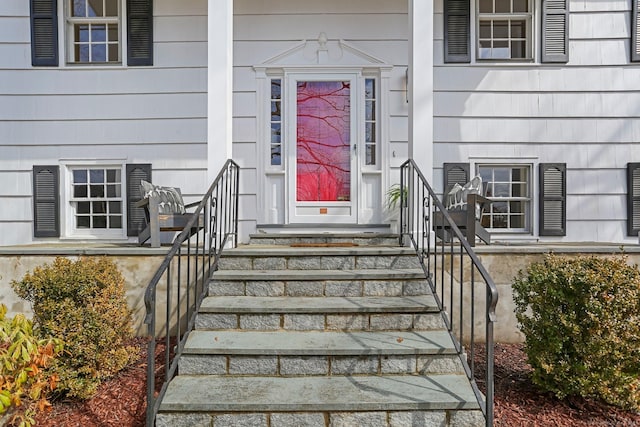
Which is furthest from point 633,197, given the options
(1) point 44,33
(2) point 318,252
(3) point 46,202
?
(1) point 44,33

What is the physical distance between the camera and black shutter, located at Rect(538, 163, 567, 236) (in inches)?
203

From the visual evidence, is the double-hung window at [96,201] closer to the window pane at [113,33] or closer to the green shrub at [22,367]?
the window pane at [113,33]

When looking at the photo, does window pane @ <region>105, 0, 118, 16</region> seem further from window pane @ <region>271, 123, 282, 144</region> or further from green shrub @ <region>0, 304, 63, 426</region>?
green shrub @ <region>0, 304, 63, 426</region>

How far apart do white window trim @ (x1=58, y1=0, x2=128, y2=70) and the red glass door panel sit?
2.19 meters

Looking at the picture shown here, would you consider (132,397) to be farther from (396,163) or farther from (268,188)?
(396,163)

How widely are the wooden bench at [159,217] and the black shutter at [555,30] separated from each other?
4485 mm

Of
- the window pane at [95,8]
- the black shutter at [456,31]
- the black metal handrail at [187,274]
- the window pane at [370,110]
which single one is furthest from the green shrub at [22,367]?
the black shutter at [456,31]

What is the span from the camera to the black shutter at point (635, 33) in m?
5.10

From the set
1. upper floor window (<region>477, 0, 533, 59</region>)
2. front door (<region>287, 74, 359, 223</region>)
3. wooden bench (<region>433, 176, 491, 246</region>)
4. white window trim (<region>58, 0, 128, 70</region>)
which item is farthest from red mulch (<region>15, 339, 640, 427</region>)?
upper floor window (<region>477, 0, 533, 59</region>)

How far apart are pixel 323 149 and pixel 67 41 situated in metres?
3.41

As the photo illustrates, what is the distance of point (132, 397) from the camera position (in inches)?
112

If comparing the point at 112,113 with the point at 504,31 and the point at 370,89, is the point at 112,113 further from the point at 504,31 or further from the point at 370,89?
the point at 504,31

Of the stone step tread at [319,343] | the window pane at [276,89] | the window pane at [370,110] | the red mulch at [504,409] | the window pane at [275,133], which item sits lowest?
the red mulch at [504,409]

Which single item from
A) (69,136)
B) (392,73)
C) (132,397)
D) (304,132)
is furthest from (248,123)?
(132,397)
